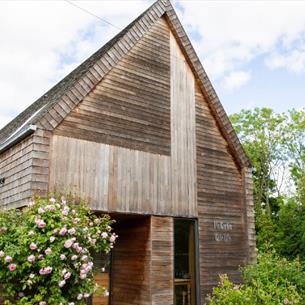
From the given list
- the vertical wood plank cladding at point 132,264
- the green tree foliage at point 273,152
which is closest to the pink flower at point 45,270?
the vertical wood plank cladding at point 132,264

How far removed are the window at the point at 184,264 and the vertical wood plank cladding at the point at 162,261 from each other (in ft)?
1.13

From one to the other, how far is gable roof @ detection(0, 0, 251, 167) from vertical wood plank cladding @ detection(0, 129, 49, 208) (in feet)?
0.82

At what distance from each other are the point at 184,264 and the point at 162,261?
2.93ft

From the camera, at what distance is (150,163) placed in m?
10.4

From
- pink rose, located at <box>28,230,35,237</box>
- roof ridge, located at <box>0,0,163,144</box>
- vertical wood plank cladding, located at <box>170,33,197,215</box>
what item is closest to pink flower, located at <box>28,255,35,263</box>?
pink rose, located at <box>28,230,35,237</box>

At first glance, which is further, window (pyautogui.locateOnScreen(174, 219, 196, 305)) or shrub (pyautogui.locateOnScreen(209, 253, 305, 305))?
window (pyautogui.locateOnScreen(174, 219, 196, 305))

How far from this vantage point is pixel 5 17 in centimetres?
783

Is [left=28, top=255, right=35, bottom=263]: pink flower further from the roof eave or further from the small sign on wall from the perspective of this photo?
the small sign on wall

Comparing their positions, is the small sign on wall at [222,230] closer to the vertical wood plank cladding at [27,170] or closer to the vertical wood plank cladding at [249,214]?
the vertical wood plank cladding at [249,214]

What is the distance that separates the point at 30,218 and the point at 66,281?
4.11 feet

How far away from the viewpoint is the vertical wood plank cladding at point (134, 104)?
9.50 metres

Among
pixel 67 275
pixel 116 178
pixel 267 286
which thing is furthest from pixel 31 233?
pixel 267 286

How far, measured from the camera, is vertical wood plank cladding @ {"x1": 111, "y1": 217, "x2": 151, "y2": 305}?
984cm

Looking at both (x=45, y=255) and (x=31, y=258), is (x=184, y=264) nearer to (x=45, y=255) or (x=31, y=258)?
(x=45, y=255)
